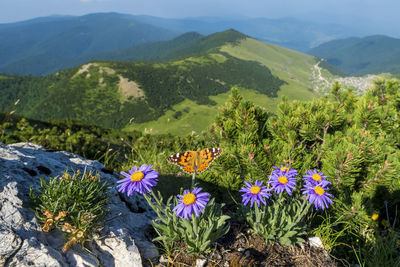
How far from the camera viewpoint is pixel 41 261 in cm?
267

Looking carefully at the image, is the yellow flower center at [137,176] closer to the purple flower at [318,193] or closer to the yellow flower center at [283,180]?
the yellow flower center at [283,180]

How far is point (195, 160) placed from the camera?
3416 mm

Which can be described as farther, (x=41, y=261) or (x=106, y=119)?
(x=106, y=119)

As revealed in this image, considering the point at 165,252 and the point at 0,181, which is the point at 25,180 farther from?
the point at 165,252

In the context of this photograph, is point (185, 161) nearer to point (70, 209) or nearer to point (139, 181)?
point (139, 181)

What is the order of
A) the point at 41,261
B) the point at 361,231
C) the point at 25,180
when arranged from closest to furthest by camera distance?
the point at 41,261, the point at 25,180, the point at 361,231

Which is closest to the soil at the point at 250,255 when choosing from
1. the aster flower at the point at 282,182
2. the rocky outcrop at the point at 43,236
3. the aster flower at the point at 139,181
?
the rocky outcrop at the point at 43,236

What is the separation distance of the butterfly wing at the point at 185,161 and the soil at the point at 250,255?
109 cm

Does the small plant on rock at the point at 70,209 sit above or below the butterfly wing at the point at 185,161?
below

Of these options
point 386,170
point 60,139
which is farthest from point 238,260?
point 60,139

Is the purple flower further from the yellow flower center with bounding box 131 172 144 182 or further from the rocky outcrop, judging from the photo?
the rocky outcrop

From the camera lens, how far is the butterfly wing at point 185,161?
3.49m

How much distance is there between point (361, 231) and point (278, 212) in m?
2.31

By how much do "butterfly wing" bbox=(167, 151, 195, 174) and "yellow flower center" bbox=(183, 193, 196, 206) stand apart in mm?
737
